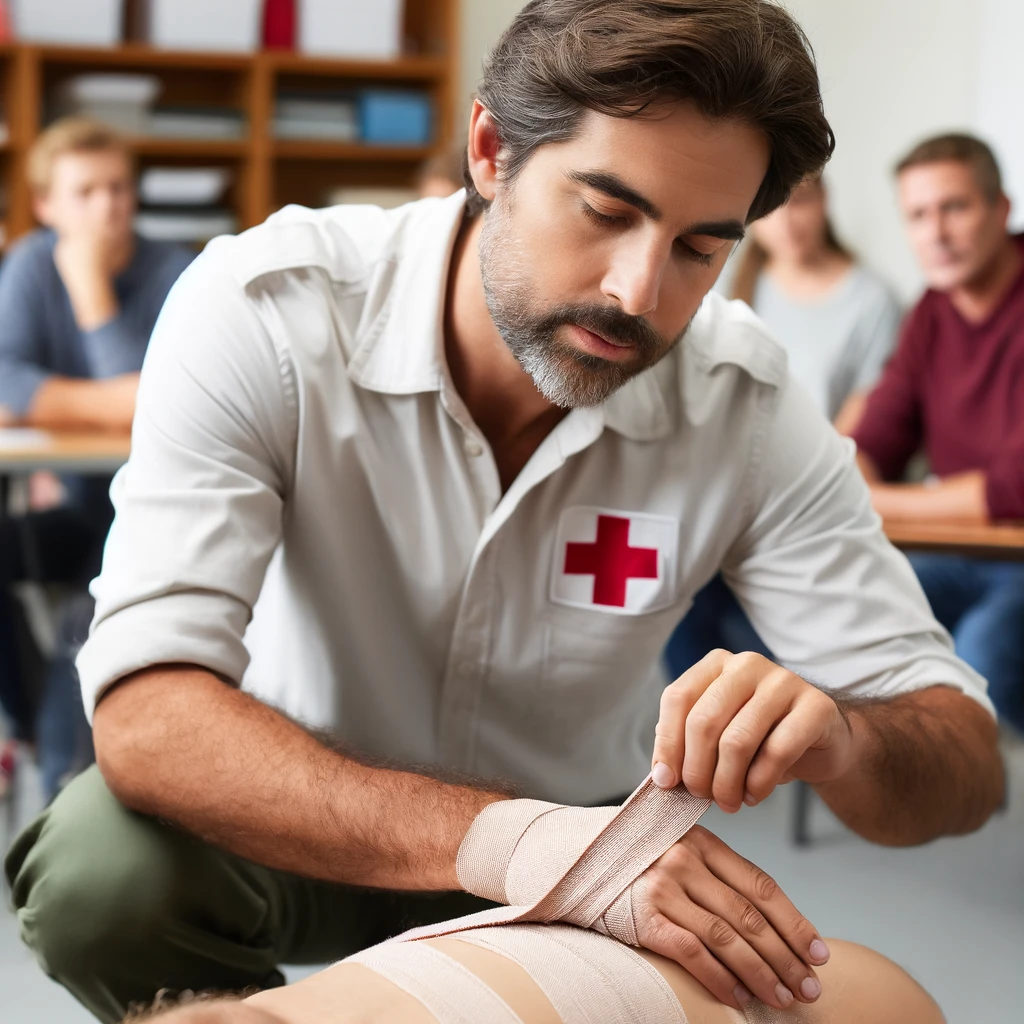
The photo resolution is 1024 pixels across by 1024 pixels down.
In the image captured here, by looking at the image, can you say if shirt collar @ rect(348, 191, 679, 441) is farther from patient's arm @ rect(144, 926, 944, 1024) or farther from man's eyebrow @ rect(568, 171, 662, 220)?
patient's arm @ rect(144, 926, 944, 1024)

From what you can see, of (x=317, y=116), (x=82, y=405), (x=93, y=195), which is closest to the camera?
(x=82, y=405)

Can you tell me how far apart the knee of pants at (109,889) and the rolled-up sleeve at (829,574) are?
0.62 metres

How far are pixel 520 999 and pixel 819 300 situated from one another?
122 inches

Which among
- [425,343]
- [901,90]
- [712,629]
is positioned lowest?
[712,629]

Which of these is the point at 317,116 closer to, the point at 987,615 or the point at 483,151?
the point at 987,615

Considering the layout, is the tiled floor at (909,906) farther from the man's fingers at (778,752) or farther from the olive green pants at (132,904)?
the man's fingers at (778,752)

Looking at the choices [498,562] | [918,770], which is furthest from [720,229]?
[918,770]

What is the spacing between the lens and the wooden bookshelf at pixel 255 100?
4.61 meters

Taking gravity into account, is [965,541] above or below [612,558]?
below

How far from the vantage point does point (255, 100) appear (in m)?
4.80

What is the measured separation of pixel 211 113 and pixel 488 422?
379 cm

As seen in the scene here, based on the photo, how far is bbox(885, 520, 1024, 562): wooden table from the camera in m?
2.05

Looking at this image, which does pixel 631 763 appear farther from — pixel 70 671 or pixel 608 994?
Answer: pixel 70 671

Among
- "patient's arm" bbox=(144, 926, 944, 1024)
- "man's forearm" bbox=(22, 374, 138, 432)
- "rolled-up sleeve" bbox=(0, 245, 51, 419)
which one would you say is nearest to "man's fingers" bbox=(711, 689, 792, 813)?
"patient's arm" bbox=(144, 926, 944, 1024)
